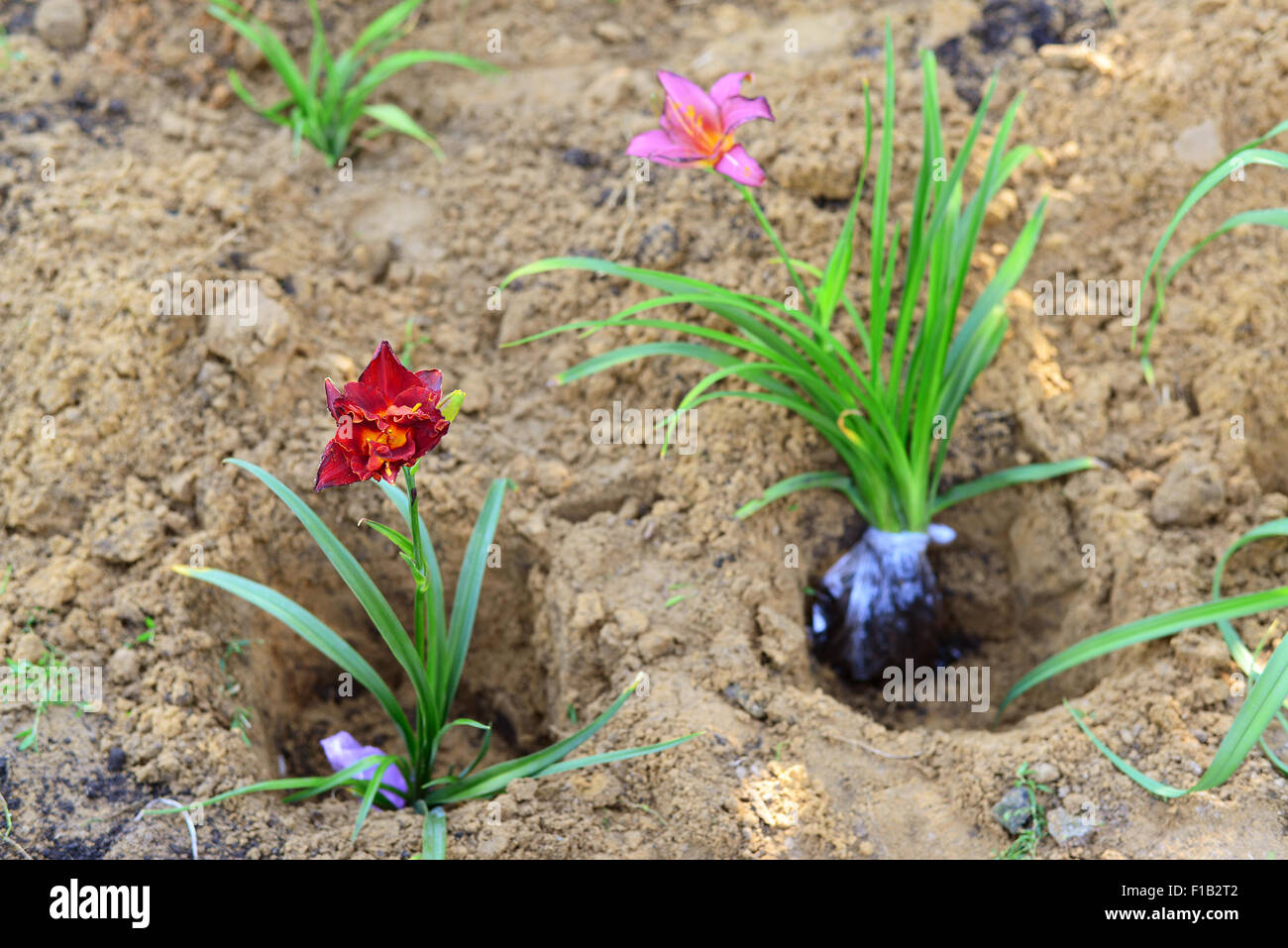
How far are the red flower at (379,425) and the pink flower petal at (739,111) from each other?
895 mm

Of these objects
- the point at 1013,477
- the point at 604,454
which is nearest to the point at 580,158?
the point at 604,454

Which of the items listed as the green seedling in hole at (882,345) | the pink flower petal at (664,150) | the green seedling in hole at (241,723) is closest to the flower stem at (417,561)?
the green seedling in hole at (241,723)

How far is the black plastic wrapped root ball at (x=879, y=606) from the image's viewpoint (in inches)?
106

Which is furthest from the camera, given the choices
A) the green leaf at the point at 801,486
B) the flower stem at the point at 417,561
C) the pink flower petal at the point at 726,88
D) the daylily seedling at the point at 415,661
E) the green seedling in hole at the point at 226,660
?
the green leaf at the point at 801,486

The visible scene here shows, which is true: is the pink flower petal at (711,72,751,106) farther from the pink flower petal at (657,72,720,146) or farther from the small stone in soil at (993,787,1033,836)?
the small stone in soil at (993,787,1033,836)

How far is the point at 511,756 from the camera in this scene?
2.73 metres

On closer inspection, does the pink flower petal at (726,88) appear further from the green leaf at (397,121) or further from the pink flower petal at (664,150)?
the green leaf at (397,121)

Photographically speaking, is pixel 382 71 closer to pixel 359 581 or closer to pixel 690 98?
pixel 690 98

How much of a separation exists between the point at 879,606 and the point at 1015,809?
66 centimetres

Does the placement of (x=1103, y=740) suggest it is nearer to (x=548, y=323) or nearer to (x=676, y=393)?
(x=676, y=393)

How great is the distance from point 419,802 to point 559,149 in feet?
6.77

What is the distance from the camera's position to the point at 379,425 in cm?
161

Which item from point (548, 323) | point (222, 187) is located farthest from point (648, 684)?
point (222, 187)

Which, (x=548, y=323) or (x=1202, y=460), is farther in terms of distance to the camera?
(x=548, y=323)
